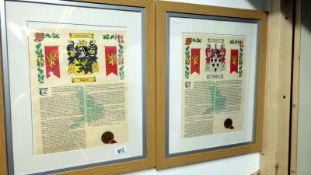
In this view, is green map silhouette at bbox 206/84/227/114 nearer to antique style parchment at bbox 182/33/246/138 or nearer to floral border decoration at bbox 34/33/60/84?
antique style parchment at bbox 182/33/246/138

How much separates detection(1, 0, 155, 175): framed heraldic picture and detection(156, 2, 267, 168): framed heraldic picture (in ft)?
0.20

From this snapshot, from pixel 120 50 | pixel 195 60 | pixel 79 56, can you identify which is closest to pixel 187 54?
pixel 195 60

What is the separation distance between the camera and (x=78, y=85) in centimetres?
82

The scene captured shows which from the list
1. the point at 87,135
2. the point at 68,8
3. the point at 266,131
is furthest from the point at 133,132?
the point at 266,131

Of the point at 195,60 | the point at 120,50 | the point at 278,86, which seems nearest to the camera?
the point at 120,50

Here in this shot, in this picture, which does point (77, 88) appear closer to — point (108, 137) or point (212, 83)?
point (108, 137)

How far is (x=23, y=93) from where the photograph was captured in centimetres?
76

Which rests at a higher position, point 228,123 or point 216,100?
point 216,100

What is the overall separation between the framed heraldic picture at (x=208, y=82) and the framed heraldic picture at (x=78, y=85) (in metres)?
0.06

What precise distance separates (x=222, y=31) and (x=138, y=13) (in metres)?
0.36

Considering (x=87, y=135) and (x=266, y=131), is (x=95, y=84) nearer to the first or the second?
(x=87, y=135)

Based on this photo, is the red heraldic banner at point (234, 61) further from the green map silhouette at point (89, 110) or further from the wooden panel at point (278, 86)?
the green map silhouette at point (89, 110)

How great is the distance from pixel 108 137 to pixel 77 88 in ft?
0.65

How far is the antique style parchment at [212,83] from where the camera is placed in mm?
984
